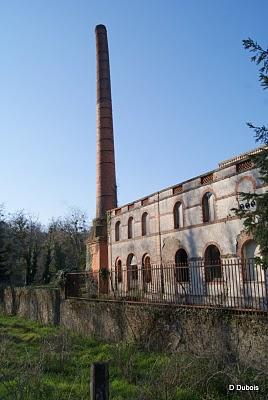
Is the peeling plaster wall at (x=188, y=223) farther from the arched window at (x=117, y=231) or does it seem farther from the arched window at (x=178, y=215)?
the arched window at (x=117, y=231)

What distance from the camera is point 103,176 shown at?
32.6 meters

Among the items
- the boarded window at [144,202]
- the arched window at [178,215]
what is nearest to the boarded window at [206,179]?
the arched window at [178,215]

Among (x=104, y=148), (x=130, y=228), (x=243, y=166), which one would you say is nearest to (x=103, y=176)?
(x=104, y=148)

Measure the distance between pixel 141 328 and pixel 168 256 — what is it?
1200cm

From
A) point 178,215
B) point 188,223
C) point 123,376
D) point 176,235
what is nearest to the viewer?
point 123,376

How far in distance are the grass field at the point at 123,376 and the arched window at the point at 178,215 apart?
471 inches

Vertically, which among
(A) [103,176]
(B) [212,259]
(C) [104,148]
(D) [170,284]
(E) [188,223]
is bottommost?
(D) [170,284]

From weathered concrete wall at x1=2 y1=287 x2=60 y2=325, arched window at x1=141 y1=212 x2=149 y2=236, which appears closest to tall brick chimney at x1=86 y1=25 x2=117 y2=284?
arched window at x1=141 y1=212 x2=149 y2=236

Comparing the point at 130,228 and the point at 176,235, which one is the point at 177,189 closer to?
the point at 176,235

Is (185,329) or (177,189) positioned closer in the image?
(185,329)

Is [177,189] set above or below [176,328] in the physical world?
above

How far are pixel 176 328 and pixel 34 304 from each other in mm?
12902

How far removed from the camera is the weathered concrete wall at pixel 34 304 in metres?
20.5

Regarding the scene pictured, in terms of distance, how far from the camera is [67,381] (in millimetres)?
9711
